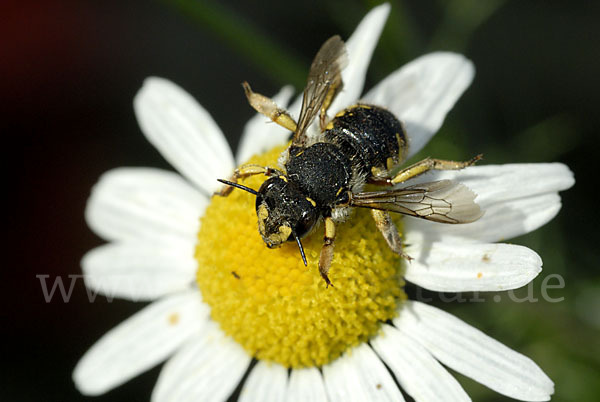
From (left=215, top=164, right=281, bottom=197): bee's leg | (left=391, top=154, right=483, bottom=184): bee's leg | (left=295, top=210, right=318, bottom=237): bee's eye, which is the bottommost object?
(left=391, top=154, right=483, bottom=184): bee's leg

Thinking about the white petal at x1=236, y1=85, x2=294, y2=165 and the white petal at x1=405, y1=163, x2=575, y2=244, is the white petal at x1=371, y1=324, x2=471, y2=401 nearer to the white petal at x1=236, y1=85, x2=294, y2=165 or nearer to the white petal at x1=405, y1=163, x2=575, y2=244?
the white petal at x1=405, y1=163, x2=575, y2=244

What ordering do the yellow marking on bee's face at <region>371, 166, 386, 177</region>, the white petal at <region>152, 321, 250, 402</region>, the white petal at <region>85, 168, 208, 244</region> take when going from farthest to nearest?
the white petal at <region>85, 168, 208, 244</region>
the white petal at <region>152, 321, 250, 402</region>
the yellow marking on bee's face at <region>371, 166, 386, 177</region>

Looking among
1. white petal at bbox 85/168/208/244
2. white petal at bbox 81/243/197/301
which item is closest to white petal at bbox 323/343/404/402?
white petal at bbox 81/243/197/301

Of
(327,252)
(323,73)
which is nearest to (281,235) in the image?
(327,252)

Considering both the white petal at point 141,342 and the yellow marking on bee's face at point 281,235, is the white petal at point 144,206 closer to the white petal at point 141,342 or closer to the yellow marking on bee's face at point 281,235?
the white petal at point 141,342

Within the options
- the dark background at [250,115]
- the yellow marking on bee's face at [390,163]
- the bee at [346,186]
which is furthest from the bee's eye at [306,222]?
the dark background at [250,115]

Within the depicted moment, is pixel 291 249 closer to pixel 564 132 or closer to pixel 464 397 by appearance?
pixel 464 397
